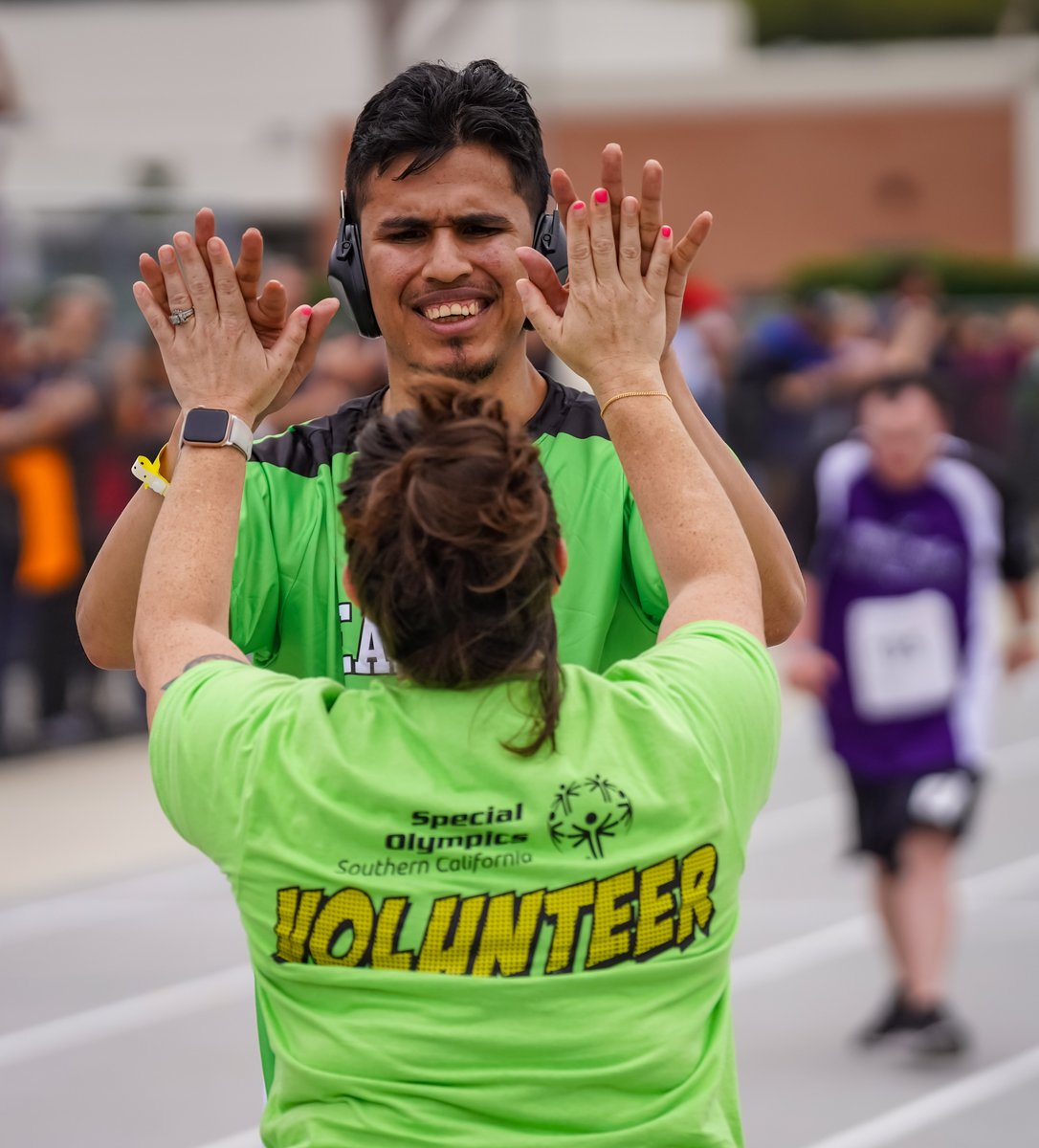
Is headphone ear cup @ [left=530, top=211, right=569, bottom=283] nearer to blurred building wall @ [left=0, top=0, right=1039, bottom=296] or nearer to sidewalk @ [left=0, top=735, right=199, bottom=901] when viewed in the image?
sidewalk @ [left=0, top=735, right=199, bottom=901]

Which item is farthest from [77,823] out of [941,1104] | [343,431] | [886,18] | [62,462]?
[886,18]

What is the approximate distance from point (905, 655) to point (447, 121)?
15.0 feet

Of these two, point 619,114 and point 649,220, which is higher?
point 649,220

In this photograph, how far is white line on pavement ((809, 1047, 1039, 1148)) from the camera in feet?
19.6

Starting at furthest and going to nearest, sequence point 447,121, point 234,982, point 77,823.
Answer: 1. point 77,823
2. point 234,982
3. point 447,121

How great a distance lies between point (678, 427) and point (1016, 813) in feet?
26.9

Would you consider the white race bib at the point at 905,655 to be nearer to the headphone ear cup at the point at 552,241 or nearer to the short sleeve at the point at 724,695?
the headphone ear cup at the point at 552,241

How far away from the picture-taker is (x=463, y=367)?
2.95 m

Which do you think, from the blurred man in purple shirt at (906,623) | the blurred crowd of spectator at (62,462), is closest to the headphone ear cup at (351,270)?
the blurred man in purple shirt at (906,623)

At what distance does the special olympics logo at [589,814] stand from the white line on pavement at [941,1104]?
388cm

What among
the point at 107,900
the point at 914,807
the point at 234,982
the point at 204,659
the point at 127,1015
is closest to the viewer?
the point at 204,659

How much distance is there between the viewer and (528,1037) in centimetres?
230

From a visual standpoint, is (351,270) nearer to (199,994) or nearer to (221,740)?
(221,740)

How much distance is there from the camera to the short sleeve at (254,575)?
287 cm
